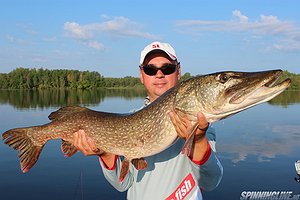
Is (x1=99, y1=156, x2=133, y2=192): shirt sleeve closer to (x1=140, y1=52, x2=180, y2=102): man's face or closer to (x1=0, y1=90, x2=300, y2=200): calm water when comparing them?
(x1=140, y1=52, x2=180, y2=102): man's face

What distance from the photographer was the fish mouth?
2.29m

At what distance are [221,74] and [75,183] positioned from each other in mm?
7150

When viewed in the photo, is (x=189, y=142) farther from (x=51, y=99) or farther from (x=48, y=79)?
(x=48, y=79)

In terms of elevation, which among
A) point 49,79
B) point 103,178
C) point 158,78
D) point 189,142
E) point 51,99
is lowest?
point 51,99

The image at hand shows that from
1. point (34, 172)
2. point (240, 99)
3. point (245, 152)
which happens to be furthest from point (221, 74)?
point (245, 152)

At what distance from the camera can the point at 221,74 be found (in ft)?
8.24

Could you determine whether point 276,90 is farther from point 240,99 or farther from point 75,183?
point 75,183

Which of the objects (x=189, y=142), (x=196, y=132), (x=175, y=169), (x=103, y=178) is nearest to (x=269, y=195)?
(x=103, y=178)

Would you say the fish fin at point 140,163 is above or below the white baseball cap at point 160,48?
below

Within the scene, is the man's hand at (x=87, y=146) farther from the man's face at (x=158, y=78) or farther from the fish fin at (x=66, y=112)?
the man's face at (x=158, y=78)

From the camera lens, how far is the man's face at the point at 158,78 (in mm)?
3205

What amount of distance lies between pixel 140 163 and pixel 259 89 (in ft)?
4.02

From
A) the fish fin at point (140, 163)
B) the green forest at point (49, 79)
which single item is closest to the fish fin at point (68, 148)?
the fish fin at point (140, 163)

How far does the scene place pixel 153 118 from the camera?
2.80 m
